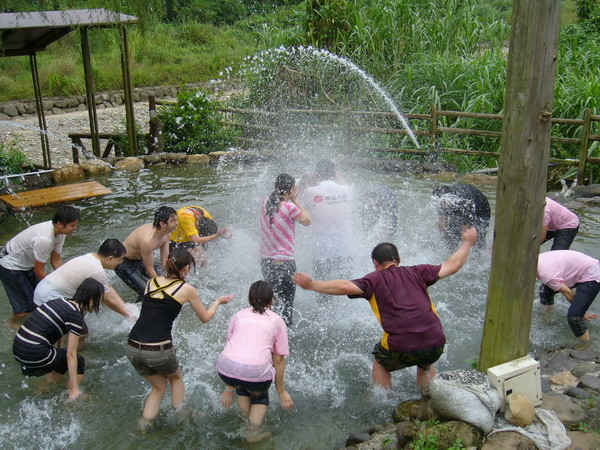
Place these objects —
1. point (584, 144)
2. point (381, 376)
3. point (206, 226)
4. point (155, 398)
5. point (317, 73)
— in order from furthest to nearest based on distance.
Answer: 1. point (317, 73)
2. point (584, 144)
3. point (206, 226)
4. point (381, 376)
5. point (155, 398)

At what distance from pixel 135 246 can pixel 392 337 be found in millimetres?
2758

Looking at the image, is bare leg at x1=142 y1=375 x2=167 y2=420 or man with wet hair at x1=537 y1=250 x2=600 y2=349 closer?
bare leg at x1=142 y1=375 x2=167 y2=420

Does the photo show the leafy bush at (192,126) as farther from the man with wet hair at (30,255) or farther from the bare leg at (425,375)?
the bare leg at (425,375)

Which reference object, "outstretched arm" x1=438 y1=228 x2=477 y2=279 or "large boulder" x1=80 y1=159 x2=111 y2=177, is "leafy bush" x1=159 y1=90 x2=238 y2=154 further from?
"outstretched arm" x1=438 y1=228 x2=477 y2=279

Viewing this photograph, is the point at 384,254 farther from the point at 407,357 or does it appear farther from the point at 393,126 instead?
the point at 393,126

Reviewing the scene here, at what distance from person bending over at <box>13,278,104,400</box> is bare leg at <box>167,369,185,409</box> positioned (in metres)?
0.74

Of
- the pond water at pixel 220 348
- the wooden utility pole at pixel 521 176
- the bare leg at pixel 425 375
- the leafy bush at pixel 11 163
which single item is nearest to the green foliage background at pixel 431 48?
the leafy bush at pixel 11 163

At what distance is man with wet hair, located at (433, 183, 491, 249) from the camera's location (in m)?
5.98

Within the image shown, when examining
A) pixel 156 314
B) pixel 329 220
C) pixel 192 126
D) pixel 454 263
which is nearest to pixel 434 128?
pixel 192 126

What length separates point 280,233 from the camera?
5.24 m

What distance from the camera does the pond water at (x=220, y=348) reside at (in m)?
4.31

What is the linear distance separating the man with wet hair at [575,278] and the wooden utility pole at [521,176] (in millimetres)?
1570

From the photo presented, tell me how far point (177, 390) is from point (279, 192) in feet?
6.19

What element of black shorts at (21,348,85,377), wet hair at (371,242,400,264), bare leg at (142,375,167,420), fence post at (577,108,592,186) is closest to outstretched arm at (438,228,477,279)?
wet hair at (371,242,400,264)
